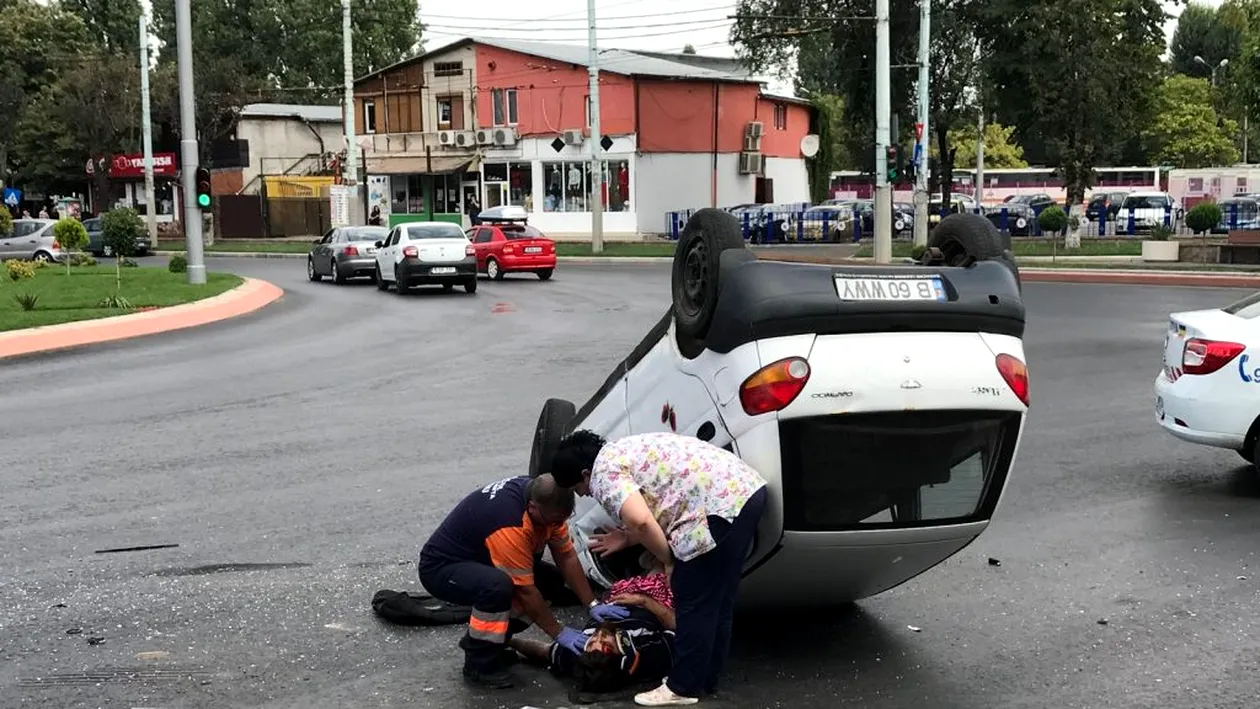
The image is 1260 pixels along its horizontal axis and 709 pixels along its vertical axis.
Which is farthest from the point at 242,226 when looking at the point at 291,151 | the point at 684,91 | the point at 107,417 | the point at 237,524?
the point at 237,524

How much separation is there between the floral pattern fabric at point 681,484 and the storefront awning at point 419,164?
5295 centimetres

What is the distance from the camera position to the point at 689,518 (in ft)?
14.4

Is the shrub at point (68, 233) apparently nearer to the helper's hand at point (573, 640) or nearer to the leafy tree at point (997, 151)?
the helper's hand at point (573, 640)

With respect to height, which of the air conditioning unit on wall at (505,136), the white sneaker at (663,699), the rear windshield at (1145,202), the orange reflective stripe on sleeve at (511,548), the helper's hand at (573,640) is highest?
the air conditioning unit on wall at (505,136)

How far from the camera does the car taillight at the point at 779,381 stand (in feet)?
14.3

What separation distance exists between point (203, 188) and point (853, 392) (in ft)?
81.9

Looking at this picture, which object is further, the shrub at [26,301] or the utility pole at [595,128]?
the utility pole at [595,128]

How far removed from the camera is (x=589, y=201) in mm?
52594

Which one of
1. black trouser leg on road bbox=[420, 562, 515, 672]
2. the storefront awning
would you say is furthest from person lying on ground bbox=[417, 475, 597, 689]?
the storefront awning

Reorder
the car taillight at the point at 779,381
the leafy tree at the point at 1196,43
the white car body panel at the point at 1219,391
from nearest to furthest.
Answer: the car taillight at the point at 779,381 → the white car body panel at the point at 1219,391 → the leafy tree at the point at 1196,43

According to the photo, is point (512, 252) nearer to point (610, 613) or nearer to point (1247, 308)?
point (1247, 308)

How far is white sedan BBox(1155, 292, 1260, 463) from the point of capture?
7965 mm

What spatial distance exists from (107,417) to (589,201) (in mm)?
41950

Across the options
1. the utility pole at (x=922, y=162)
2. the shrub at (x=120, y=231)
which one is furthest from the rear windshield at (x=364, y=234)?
the utility pole at (x=922, y=162)
